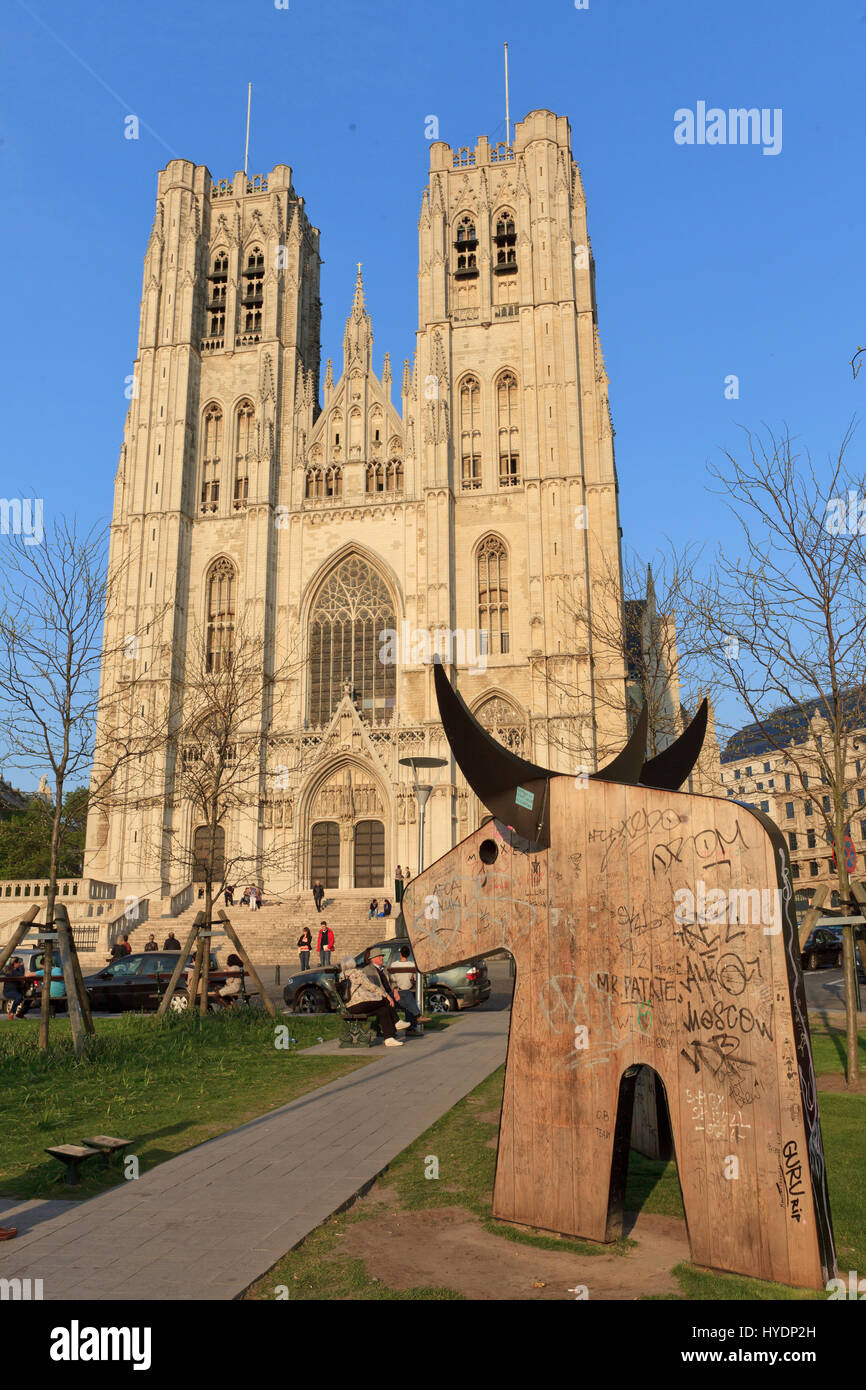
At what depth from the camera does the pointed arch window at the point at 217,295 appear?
4569 centimetres

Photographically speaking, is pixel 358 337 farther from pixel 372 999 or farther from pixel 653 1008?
pixel 653 1008

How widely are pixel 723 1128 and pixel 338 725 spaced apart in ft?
111

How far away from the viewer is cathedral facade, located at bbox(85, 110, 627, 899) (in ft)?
122

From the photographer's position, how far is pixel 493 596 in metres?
39.9

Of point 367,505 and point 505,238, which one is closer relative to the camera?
point 367,505

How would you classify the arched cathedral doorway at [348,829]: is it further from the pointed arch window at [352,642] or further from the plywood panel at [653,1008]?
the plywood panel at [653,1008]

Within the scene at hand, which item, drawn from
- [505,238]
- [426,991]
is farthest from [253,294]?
[426,991]

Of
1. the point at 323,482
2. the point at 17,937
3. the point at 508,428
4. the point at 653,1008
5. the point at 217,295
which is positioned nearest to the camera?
the point at 653,1008

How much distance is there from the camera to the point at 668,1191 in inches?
236

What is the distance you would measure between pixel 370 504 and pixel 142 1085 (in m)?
34.2

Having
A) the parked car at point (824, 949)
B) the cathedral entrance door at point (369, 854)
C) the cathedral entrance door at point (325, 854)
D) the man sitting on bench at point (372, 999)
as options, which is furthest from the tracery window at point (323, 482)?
the man sitting on bench at point (372, 999)

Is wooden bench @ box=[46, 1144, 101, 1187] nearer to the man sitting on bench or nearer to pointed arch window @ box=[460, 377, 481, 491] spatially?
the man sitting on bench
